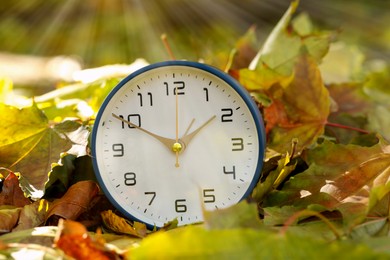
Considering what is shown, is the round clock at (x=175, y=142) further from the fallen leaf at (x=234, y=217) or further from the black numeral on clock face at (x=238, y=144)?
the fallen leaf at (x=234, y=217)

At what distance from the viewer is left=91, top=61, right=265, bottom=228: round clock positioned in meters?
1.10

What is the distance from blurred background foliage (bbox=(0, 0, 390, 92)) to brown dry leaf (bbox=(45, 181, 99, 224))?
147 inches

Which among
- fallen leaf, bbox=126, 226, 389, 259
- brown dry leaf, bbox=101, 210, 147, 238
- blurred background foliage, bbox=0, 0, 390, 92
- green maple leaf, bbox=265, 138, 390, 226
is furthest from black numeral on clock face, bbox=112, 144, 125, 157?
blurred background foliage, bbox=0, 0, 390, 92

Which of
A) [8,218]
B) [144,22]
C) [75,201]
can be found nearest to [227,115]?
[75,201]

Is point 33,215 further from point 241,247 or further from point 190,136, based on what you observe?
point 241,247

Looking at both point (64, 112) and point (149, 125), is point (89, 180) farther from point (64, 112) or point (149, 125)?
point (64, 112)

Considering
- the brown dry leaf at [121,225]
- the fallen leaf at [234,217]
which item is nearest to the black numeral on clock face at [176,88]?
the brown dry leaf at [121,225]

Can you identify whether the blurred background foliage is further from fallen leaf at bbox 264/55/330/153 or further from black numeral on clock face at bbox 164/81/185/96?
black numeral on clock face at bbox 164/81/185/96

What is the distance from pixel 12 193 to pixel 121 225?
0.21m

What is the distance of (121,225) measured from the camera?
1.03 meters

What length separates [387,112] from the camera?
1521mm

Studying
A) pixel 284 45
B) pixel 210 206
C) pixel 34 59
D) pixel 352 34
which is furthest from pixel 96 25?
pixel 210 206

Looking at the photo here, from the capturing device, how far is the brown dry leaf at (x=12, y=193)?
3.61 ft

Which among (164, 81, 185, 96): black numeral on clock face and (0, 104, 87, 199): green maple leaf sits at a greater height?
(164, 81, 185, 96): black numeral on clock face
